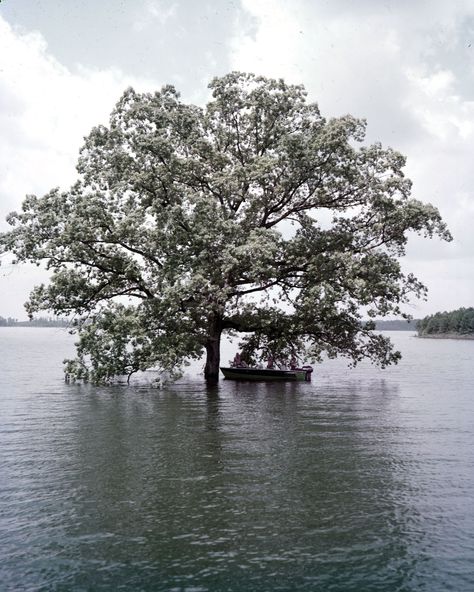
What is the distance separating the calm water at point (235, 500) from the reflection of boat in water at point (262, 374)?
14814mm

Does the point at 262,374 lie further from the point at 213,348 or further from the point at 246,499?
the point at 246,499

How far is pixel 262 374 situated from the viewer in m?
41.5

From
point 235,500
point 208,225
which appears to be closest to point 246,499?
point 235,500

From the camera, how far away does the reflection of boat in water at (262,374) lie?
41.2 m

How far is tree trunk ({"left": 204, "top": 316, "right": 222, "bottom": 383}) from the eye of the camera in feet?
128

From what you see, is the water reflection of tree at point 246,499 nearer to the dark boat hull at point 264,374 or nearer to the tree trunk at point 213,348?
the tree trunk at point 213,348

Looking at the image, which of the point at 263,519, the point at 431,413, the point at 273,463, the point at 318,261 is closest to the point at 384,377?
the point at 318,261

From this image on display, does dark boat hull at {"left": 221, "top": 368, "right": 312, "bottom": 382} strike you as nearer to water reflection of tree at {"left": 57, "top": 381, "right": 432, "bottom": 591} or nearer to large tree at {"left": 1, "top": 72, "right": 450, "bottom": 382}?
large tree at {"left": 1, "top": 72, "right": 450, "bottom": 382}

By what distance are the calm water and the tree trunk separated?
507 inches

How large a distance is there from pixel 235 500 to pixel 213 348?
88.7ft

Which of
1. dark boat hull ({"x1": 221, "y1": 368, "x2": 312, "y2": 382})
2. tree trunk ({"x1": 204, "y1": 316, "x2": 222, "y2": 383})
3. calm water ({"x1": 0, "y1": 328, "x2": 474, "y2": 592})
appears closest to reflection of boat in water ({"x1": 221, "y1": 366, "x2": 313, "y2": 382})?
dark boat hull ({"x1": 221, "y1": 368, "x2": 312, "y2": 382})

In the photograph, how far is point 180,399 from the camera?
101 ft

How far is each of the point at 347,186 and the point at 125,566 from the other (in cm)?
3037

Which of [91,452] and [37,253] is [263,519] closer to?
[91,452]
